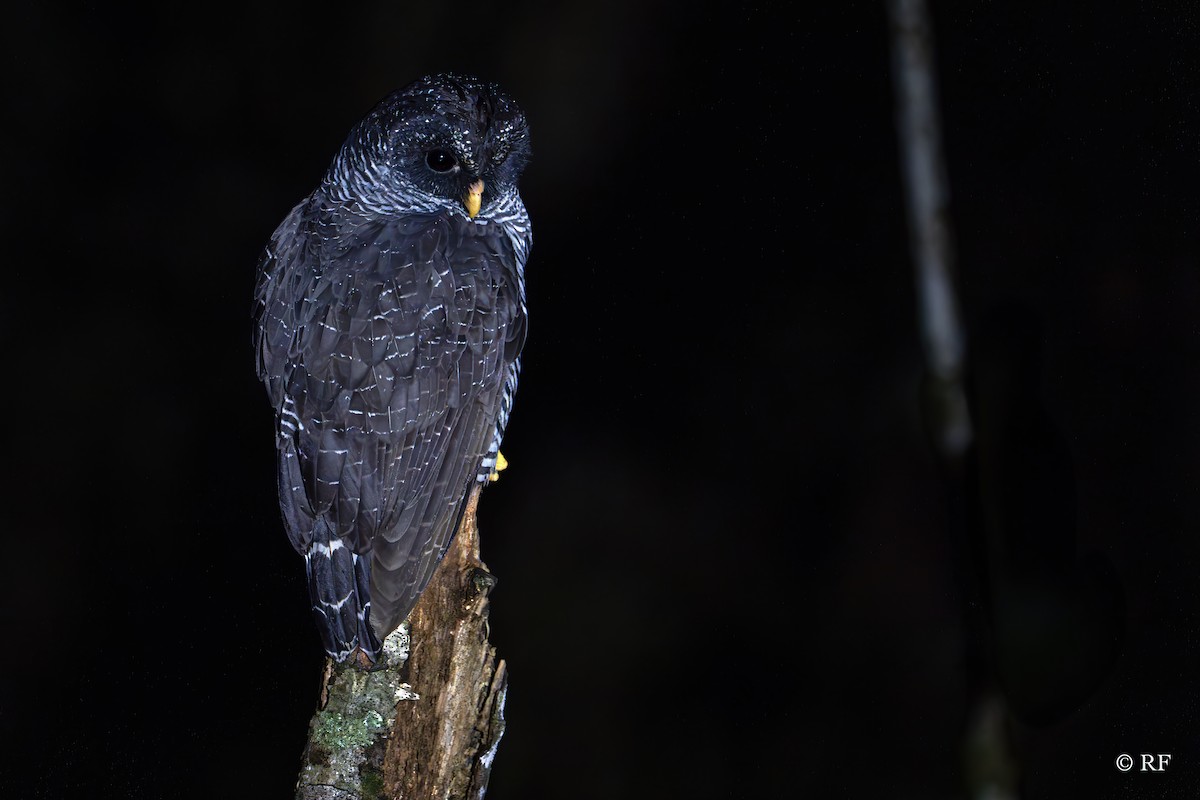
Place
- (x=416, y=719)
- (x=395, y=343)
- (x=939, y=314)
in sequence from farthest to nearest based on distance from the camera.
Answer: (x=939, y=314)
(x=395, y=343)
(x=416, y=719)

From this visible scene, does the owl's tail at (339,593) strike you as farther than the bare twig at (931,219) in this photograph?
No

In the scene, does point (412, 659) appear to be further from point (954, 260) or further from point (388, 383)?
point (954, 260)

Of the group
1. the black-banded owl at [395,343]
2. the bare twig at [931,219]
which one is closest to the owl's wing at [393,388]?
the black-banded owl at [395,343]

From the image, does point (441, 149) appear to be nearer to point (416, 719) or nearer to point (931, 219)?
point (416, 719)

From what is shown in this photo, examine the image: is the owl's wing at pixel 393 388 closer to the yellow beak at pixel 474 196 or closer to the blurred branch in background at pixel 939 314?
the yellow beak at pixel 474 196

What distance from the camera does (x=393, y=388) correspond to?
4.75 feet

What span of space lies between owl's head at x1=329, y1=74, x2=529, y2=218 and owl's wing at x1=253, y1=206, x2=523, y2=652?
58mm

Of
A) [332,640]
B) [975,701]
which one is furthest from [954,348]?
[332,640]

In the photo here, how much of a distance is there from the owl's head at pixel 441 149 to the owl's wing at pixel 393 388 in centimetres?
6

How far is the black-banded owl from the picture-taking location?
139cm

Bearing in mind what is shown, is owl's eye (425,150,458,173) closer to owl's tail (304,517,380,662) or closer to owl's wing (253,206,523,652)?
owl's wing (253,206,523,652)

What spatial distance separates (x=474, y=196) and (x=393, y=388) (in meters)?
0.34

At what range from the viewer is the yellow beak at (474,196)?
60.0 inches

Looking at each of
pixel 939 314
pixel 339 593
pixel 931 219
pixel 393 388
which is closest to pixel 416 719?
pixel 339 593
